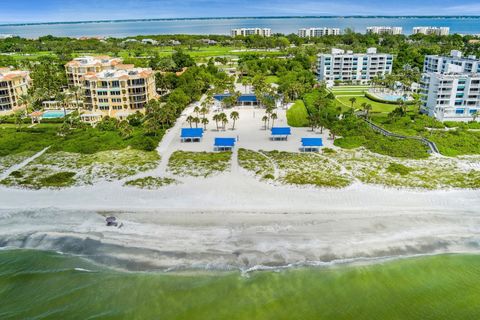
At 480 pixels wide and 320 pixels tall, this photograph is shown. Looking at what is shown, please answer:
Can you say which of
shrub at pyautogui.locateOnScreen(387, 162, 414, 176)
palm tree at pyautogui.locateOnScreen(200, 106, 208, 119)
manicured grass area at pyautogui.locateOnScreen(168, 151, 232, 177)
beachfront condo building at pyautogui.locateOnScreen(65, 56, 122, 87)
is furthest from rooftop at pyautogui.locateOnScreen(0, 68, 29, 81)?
shrub at pyautogui.locateOnScreen(387, 162, 414, 176)

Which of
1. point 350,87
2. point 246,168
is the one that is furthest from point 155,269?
point 350,87

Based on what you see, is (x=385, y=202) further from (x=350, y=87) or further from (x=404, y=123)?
(x=350, y=87)

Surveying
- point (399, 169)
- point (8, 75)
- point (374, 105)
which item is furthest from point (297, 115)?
point (8, 75)

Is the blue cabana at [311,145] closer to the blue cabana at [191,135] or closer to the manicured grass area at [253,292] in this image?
the blue cabana at [191,135]

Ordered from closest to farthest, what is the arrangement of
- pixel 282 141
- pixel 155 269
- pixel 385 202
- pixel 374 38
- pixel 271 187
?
pixel 155 269
pixel 385 202
pixel 271 187
pixel 282 141
pixel 374 38

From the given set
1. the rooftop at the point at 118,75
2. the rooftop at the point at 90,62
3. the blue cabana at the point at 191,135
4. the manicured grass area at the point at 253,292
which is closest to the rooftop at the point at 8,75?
the rooftop at the point at 90,62

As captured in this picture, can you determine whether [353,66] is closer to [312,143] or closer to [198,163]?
[312,143]
